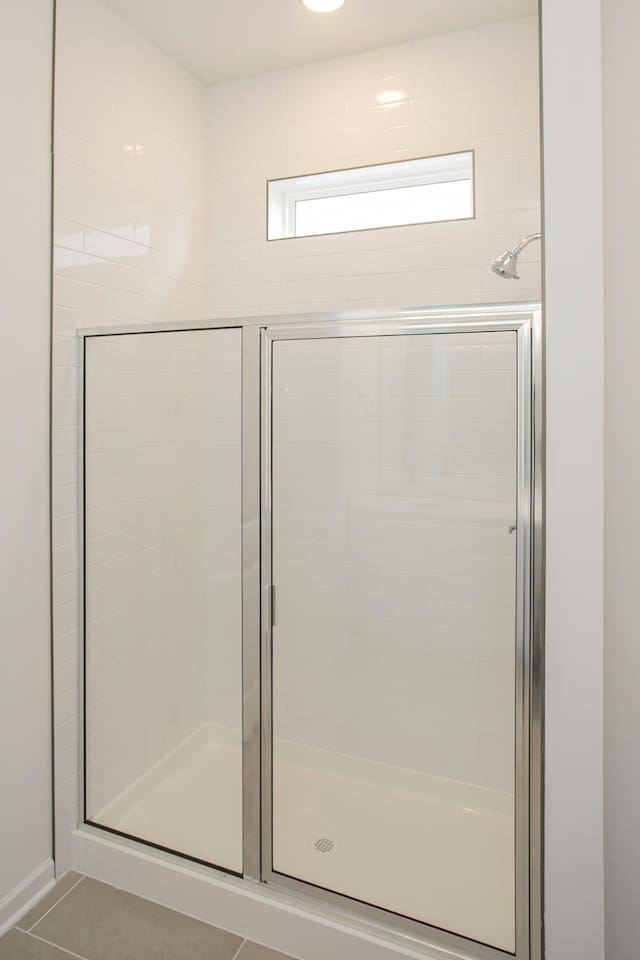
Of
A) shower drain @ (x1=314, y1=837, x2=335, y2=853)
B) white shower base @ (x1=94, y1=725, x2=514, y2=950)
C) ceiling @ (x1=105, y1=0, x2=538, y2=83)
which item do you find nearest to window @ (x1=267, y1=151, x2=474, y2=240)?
ceiling @ (x1=105, y1=0, x2=538, y2=83)

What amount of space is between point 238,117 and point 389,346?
141 cm

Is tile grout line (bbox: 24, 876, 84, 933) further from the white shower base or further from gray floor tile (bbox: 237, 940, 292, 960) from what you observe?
gray floor tile (bbox: 237, 940, 292, 960)

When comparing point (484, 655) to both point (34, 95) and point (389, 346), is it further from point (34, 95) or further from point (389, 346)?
point (34, 95)

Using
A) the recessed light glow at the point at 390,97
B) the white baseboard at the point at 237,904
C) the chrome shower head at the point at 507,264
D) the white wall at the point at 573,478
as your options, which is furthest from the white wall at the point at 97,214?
the white wall at the point at 573,478

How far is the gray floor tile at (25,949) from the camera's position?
1.62 m

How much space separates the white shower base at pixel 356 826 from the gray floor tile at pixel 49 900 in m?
0.17

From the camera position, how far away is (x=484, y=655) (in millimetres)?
2043

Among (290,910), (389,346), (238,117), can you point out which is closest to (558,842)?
(290,910)

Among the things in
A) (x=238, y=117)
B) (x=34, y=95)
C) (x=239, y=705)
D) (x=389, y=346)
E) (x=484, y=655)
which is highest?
(x=238, y=117)

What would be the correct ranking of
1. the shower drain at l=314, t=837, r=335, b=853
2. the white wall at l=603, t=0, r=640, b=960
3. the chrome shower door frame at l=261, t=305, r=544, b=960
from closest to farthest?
the white wall at l=603, t=0, r=640, b=960
the chrome shower door frame at l=261, t=305, r=544, b=960
the shower drain at l=314, t=837, r=335, b=853

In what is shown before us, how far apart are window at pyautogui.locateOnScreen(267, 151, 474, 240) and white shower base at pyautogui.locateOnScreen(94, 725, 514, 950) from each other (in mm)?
1974

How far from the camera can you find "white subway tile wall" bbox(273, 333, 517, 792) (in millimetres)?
1804

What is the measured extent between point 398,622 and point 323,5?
207cm

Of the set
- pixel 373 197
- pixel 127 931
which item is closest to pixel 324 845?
pixel 127 931
